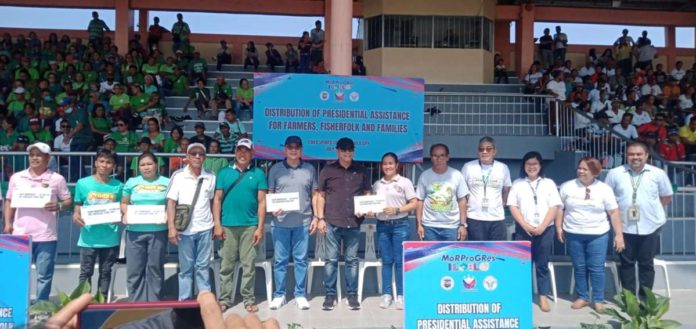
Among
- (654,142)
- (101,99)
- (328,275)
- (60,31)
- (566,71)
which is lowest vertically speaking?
(328,275)

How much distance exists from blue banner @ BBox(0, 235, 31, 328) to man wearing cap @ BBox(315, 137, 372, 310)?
9.70 ft

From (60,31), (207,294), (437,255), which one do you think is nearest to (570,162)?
(437,255)

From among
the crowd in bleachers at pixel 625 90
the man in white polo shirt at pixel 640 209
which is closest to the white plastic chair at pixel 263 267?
the man in white polo shirt at pixel 640 209

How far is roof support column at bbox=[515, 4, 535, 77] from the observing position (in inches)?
798

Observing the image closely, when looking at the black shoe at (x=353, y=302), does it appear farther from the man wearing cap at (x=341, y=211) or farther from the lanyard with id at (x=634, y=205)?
the lanyard with id at (x=634, y=205)

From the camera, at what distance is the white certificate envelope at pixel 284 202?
285 inches

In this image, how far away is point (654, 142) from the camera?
13.5 metres

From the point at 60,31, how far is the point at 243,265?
Answer: 15.6 m

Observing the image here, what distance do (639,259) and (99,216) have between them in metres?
5.85

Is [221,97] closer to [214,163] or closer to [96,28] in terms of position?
[96,28]

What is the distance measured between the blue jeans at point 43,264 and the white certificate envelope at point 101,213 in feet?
1.70

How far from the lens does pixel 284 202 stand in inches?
285

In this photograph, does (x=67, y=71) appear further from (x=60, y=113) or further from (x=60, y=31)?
(x=60, y=31)

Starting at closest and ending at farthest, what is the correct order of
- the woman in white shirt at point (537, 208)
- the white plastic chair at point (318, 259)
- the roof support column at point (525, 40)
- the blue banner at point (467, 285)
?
the blue banner at point (467, 285), the woman in white shirt at point (537, 208), the white plastic chair at point (318, 259), the roof support column at point (525, 40)
